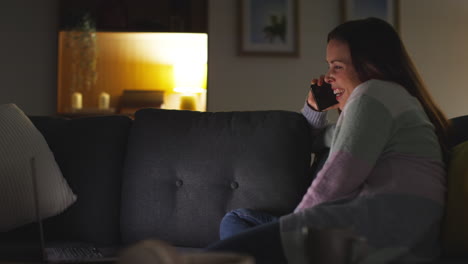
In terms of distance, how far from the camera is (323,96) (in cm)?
219

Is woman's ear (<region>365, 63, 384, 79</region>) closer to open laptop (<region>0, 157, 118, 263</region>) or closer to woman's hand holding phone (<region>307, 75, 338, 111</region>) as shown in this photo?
woman's hand holding phone (<region>307, 75, 338, 111</region>)

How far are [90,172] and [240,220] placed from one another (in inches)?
24.1

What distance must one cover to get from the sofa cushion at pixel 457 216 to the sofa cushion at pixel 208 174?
1.98 feet

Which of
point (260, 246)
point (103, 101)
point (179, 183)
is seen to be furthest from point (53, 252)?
point (103, 101)

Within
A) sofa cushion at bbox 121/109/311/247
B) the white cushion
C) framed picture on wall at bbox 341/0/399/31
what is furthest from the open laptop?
framed picture on wall at bbox 341/0/399/31

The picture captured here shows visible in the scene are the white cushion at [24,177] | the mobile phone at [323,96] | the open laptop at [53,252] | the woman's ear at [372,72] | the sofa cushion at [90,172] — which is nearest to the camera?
the open laptop at [53,252]

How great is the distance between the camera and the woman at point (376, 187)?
1.31 meters

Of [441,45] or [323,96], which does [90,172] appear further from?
[441,45]

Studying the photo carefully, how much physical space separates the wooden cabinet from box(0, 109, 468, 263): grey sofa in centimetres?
206

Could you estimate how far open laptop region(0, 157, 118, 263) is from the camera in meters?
1.54

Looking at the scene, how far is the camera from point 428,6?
4.12 metres

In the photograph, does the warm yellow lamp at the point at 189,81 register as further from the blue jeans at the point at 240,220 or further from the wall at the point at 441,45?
the blue jeans at the point at 240,220

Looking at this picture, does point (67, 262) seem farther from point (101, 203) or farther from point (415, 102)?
point (415, 102)

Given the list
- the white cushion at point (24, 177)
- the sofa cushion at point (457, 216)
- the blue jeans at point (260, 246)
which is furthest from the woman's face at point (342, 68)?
the white cushion at point (24, 177)
